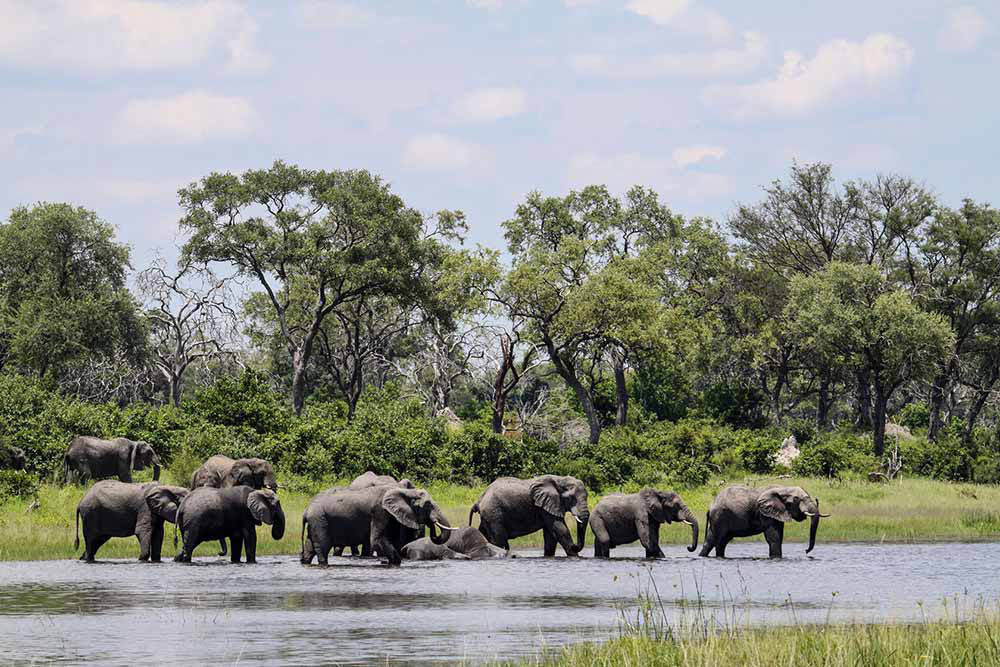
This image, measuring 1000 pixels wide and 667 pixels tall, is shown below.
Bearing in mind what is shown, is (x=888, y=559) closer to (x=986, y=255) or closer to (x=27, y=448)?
(x=27, y=448)

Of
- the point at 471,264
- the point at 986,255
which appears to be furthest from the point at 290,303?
the point at 986,255

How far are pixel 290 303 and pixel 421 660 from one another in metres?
67.8

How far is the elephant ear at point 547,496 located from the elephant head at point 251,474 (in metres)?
7.17

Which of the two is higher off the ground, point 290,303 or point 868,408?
point 290,303

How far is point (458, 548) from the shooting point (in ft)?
110

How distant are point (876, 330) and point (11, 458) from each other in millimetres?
41772

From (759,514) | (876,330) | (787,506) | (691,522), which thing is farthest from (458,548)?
(876,330)

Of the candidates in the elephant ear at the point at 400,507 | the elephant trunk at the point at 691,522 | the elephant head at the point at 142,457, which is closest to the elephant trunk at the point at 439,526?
the elephant ear at the point at 400,507

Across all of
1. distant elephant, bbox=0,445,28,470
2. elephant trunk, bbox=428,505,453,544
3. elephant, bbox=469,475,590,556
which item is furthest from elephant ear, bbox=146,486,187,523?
distant elephant, bbox=0,445,28,470

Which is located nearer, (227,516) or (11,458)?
(227,516)

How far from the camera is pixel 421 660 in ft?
58.6

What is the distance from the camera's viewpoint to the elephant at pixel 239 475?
37.6 metres

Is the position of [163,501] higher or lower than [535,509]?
higher

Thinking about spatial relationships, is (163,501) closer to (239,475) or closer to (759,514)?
(239,475)
